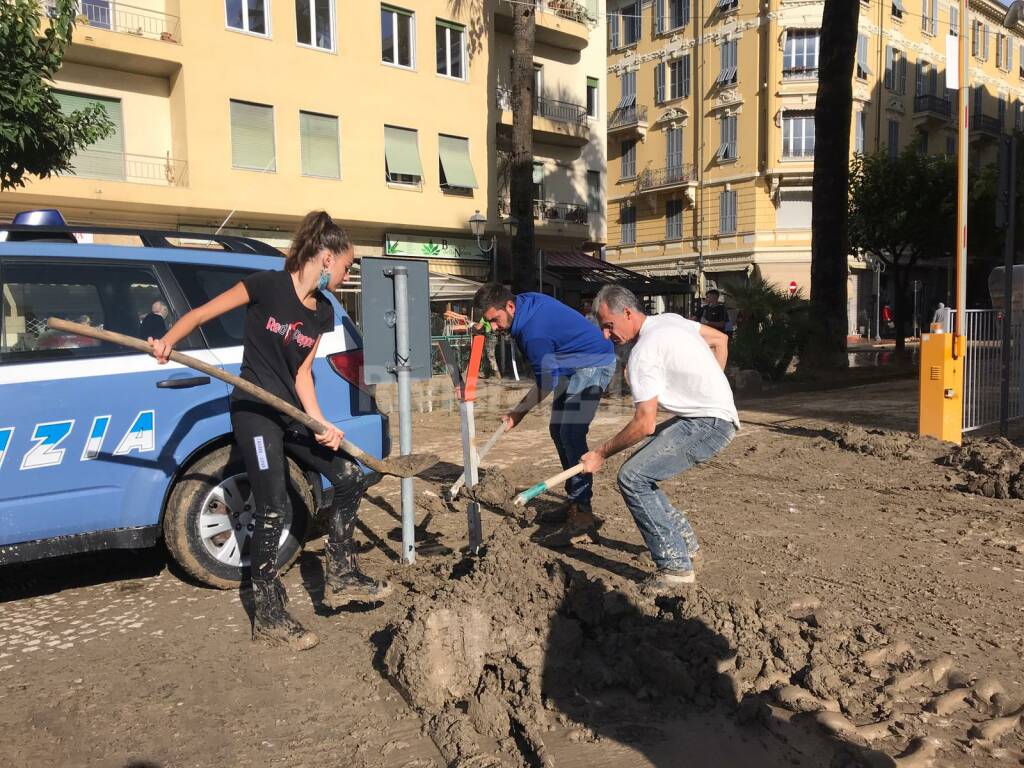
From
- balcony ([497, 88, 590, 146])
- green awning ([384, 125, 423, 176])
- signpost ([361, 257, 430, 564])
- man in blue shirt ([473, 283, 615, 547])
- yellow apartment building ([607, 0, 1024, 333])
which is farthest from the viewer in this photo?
yellow apartment building ([607, 0, 1024, 333])

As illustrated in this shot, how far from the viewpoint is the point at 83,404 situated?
396cm

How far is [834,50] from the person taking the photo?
619 inches

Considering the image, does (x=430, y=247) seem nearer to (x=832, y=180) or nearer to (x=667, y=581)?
(x=832, y=180)

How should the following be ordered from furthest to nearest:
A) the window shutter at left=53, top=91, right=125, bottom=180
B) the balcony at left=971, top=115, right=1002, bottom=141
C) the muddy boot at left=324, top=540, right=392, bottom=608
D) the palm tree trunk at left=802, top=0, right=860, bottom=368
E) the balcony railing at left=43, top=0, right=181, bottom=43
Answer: the balcony at left=971, top=115, right=1002, bottom=141 < the balcony railing at left=43, top=0, right=181, bottom=43 < the window shutter at left=53, top=91, right=125, bottom=180 < the palm tree trunk at left=802, top=0, right=860, bottom=368 < the muddy boot at left=324, top=540, right=392, bottom=608

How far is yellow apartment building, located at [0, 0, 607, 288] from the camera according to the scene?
58.9 feet

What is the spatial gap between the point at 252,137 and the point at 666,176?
82.4 ft

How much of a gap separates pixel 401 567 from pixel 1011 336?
8151 mm

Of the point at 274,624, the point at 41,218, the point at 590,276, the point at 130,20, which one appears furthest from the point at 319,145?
the point at 274,624

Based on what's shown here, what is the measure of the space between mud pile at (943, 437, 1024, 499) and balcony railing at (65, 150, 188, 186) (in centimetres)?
1705

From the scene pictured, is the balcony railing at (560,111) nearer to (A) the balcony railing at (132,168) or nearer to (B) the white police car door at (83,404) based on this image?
(A) the balcony railing at (132,168)

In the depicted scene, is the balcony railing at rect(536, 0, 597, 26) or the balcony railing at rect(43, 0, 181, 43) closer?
the balcony railing at rect(43, 0, 181, 43)

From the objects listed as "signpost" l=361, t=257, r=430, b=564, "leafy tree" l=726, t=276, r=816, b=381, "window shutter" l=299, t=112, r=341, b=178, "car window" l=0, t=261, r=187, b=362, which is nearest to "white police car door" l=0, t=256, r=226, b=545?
"car window" l=0, t=261, r=187, b=362

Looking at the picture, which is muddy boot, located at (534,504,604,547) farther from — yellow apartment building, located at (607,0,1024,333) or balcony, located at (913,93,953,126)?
balcony, located at (913,93,953,126)

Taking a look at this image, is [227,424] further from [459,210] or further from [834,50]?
[459,210]
